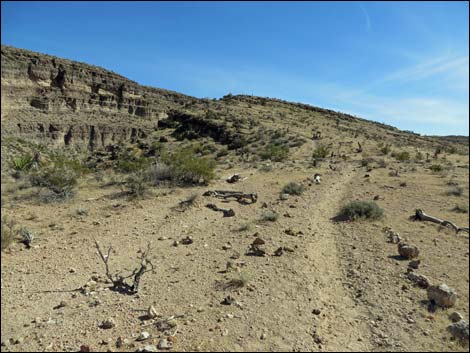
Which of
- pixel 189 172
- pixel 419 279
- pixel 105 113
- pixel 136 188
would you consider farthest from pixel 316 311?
pixel 105 113

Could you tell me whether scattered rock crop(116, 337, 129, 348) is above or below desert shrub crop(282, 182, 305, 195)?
below

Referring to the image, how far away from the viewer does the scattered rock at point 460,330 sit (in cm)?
410

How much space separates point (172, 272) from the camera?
248 inches

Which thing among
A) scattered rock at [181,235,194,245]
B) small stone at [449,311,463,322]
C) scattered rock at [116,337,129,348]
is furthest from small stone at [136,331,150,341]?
small stone at [449,311,463,322]

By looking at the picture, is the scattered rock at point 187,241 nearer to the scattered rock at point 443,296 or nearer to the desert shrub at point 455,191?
the scattered rock at point 443,296

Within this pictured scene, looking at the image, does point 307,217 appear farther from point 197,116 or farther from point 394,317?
point 197,116

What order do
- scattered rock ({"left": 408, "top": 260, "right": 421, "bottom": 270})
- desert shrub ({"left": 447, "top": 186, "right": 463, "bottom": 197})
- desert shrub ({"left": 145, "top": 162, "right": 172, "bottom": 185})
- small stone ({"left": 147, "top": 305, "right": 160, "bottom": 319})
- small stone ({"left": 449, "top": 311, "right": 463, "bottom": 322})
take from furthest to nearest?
desert shrub ({"left": 145, "top": 162, "right": 172, "bottom": 185}), desert shrub ({"left": 447, "top": 186, "right": 463, "bottom": 197}), scattered rock ({"left": 408, "top": 260, "right": 421, "bottom": 270}), small stone ({"left": 147, "top": 305, "right": 160, "bottom": 319}), small stone ({"left": 449, "top": 311, "right": 463, "bottom": 322})

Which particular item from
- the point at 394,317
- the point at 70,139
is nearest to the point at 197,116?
the point at 70,139

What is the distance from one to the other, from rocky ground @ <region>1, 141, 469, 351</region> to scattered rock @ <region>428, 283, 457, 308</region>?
103 millimetres

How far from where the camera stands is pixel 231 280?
5.82 m

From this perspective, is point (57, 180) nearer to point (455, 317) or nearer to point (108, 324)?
point (108, 324)

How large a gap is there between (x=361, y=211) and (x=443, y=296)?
464 centimetres

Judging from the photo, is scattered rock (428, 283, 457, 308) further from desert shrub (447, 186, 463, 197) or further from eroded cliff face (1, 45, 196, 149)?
eroded cliff face (1, 45, 196, 149)

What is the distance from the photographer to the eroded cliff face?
40656 millimetres
